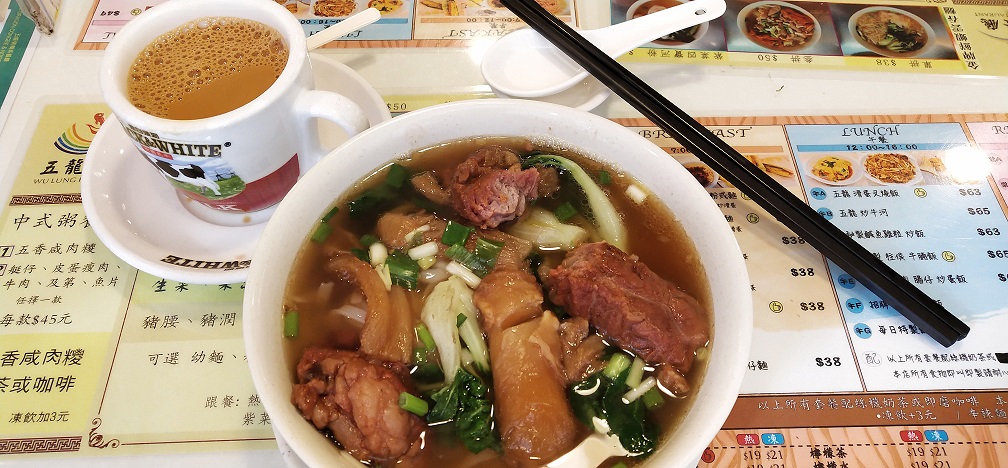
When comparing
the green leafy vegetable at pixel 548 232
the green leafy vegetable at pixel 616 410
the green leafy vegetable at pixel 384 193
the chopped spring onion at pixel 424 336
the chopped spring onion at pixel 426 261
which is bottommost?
the green leafy vegetable at pixel 616 410

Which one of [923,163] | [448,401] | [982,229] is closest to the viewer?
[448,401]

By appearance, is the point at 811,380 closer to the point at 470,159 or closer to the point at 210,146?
the point at 470,159

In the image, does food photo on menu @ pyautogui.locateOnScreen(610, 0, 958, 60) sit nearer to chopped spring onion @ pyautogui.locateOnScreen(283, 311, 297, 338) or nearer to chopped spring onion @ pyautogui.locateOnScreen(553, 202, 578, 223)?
chopped spring onion @ pyautogui.locateOnScreen(553, 202, 578, 223)

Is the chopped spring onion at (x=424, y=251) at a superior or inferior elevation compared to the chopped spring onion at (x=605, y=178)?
inferior

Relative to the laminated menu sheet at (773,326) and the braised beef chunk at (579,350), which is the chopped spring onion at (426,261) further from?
the laminated menu sheet at (773,326)

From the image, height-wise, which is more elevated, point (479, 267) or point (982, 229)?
point (479, 267)

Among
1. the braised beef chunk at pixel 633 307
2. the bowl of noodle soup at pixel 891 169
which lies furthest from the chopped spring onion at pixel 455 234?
the bowl of noodle soup at pixel 891 169

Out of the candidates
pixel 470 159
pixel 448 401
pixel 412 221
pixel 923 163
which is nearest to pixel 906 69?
pixel 923 163
